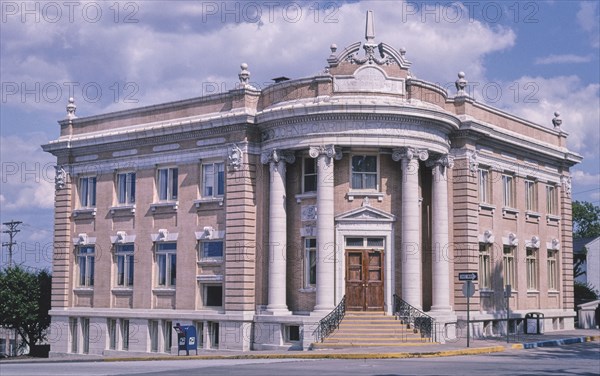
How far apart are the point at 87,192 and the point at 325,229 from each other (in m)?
14.3

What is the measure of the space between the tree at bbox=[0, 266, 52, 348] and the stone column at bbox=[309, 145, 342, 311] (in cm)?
1959

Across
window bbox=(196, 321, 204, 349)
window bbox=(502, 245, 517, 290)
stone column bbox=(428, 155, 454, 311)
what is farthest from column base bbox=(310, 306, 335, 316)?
window bbox=(502, 245, 517, 290)

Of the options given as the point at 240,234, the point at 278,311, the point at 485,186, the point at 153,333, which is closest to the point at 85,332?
the point at 153,333

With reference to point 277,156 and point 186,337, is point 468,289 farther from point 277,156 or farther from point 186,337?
point 186,337

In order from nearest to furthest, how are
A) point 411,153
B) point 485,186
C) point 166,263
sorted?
point 411,153 < point 166,263 < point 485,186

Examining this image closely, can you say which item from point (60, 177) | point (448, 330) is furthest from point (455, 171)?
point (60, 177)

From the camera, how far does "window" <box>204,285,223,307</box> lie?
3794cm

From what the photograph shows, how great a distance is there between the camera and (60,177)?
44.4 metres

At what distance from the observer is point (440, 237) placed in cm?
3716

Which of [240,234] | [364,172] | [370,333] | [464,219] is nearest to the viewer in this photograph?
[370,333]

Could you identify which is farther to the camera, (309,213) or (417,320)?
(309,213)

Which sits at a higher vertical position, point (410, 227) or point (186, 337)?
point (410, 227)

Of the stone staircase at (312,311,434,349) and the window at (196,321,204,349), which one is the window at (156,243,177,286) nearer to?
the window at (196,321,204,349)

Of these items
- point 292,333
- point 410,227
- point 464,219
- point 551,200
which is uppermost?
point 551,200
